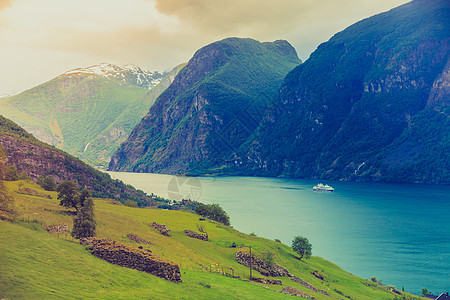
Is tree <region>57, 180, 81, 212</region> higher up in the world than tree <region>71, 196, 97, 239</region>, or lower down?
higher up

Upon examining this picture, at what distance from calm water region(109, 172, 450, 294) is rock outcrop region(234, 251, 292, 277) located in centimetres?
3231

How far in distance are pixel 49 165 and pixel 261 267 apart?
107011 millimetres

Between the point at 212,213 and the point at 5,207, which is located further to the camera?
the point at 212,213

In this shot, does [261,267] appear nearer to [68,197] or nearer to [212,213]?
[68,197]

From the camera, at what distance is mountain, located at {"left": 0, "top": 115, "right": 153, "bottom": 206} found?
120 metres

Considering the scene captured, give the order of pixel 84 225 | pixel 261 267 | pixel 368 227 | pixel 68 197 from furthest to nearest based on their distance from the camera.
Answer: pixel 368 227 < pixel 261 267 < pixel 68 197 < pixel 84 225

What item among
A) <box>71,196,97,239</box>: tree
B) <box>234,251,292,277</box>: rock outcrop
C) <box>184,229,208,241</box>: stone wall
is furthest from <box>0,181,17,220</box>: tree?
<box>184,229,208,241</box>: stone wall

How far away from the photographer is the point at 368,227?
4754 inches

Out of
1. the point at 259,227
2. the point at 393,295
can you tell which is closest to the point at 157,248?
the point at 393,295

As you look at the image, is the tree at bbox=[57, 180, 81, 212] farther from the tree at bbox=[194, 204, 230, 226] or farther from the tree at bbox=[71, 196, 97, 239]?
the tree at bbox=[194, 204, 230, 226]

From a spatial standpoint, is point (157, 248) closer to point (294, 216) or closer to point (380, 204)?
point (294, 216)

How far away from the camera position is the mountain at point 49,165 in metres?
120

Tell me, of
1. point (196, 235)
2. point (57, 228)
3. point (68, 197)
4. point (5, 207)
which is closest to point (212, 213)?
point (196, 235)

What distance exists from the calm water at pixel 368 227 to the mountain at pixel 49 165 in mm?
44442
